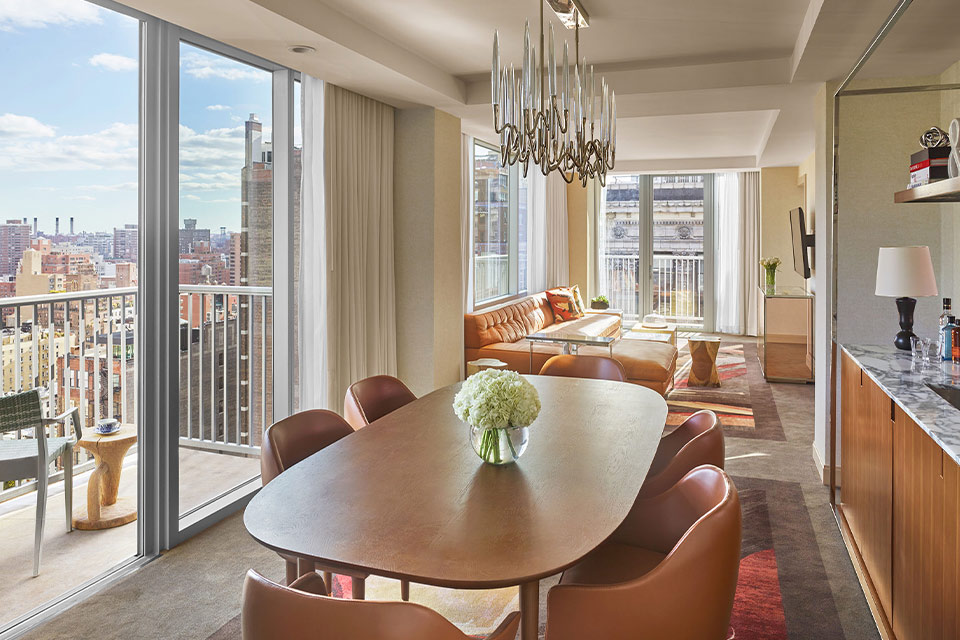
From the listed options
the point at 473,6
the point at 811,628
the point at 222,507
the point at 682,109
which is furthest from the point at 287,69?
the point at 811,628

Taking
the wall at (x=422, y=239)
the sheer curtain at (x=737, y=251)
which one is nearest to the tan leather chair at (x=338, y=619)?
the wall at (x=422, y=239)

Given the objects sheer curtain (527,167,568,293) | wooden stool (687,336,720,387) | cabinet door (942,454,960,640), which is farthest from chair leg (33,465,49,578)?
sheer curtain (527,167,568,293)

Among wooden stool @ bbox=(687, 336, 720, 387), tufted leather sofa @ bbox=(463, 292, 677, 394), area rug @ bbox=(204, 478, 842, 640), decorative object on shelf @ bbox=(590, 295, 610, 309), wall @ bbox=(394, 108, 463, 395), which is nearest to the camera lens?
area rug @ bbox=(204, 478, 842, 640)

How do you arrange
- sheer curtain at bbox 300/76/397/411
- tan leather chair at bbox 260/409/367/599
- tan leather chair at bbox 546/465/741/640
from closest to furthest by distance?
tan leather chair at bbox 546/465/741/640, tan leather chair at bbox 260/409/367/599, sheer curtain at bbox 300/76/397/411

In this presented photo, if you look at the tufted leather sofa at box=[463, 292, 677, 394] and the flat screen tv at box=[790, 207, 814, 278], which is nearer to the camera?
the tufted leather sofa at box=[463, 292, 677, 394]

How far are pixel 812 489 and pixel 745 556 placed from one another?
1108 millimetres

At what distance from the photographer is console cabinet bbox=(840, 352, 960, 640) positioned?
1.68 m

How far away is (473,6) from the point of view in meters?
3.42

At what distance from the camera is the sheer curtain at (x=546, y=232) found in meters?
8.65

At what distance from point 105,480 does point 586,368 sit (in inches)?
98.1

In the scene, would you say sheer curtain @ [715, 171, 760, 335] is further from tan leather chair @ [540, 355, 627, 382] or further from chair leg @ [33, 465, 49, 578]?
chair leg @ [33, 465, 49, 578]

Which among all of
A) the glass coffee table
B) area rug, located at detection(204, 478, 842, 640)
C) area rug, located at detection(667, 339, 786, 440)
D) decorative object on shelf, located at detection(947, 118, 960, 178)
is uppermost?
decorative object on shelf, located at detection(947, 118, 960, 178)

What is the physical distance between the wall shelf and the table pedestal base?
3.69m

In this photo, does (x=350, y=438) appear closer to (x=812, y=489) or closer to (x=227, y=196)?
(x=227, y=196)
